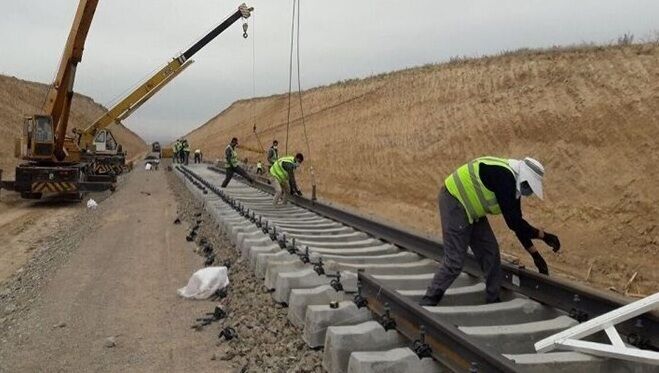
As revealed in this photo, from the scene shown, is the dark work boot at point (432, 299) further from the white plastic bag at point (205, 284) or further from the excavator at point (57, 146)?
the excavator at point (57, 146)

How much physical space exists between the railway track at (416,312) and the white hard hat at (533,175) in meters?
0.92

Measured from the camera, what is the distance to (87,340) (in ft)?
17.9

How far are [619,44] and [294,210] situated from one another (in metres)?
14.1

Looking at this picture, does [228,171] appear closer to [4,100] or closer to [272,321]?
[272,321]

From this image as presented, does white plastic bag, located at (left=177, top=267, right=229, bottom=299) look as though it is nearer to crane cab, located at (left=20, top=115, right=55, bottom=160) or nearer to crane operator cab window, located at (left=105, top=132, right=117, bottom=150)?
crane cab, located at (left=20, top=115, right=55, bottom=160)

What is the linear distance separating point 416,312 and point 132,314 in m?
3.55

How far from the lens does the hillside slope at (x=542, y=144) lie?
12016mm

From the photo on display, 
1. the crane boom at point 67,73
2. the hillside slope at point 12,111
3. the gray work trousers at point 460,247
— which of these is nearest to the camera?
the gray work trousers at point 460,247

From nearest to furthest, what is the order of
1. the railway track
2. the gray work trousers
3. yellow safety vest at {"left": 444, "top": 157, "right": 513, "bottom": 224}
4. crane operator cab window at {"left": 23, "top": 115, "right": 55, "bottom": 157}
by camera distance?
the railway track → yellow safety vest at {"left": 444, "top": 157, "right": 513, "bottom": 224} → the gray work trousers → crane operator cab window at {"left": 23, "top": 115, "right": 55, "bottom": 157}

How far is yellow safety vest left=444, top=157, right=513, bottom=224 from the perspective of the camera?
475 cm

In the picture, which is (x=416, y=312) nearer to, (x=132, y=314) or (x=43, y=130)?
(x=132, y=314)

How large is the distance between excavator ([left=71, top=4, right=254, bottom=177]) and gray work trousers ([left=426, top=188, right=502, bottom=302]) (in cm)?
1932

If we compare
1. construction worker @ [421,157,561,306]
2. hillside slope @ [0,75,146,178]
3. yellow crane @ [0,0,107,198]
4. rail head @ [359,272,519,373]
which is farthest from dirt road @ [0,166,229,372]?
hillside slope @ [0,75,146,178]

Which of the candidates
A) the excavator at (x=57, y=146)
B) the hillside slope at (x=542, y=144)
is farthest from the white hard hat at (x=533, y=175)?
the excavator at (x=57, y=146)
